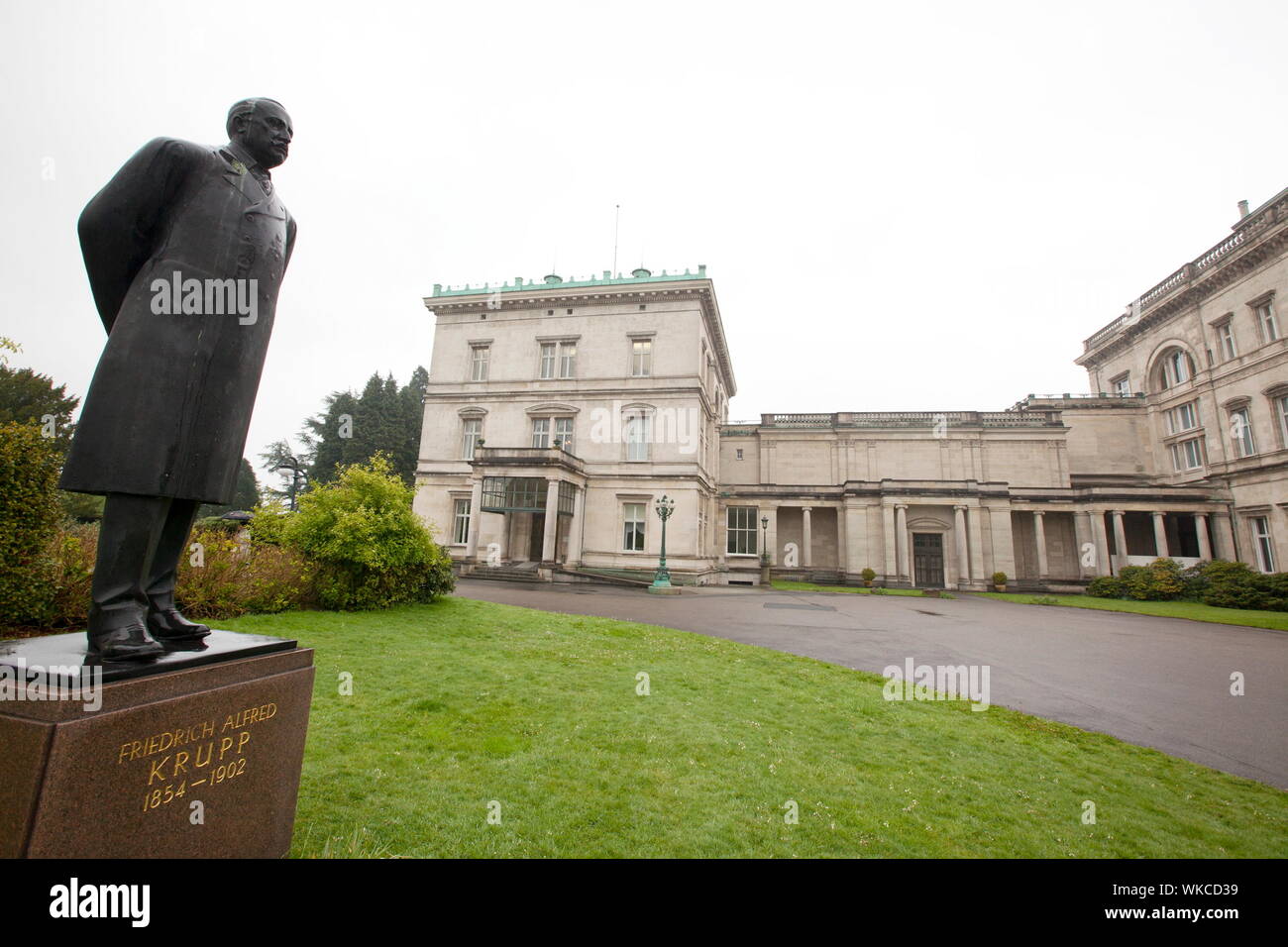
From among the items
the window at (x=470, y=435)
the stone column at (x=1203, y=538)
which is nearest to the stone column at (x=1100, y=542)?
the stone column at (x=1203, y=538)

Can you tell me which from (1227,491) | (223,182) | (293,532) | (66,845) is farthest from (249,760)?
(1227,491)

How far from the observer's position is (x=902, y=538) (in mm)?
33781

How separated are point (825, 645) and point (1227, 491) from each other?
35.1 metres

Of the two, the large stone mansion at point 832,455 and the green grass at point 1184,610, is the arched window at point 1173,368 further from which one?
the green grass at point 1184,610

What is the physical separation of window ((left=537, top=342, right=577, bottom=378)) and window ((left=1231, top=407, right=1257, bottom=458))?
36.8 m

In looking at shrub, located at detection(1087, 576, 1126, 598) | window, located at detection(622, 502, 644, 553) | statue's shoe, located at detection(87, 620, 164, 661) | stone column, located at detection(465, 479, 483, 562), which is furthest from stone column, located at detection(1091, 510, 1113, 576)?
statue's shoe, located at detection(87, 620, 164, 661)

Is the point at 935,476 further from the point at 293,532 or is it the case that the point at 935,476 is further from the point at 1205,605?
the point at 293,532

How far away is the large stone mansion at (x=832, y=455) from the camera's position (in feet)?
93.7

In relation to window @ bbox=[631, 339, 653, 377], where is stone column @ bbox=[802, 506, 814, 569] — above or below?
below

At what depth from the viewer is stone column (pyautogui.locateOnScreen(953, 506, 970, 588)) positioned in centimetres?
3291

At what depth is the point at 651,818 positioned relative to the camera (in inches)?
139

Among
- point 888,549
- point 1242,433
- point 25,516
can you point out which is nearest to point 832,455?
point 888,549

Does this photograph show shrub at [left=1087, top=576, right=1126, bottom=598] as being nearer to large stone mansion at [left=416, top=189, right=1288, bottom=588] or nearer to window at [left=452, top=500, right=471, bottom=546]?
large stone mansion at [left=416, top=189, right=1288, bottom=588]

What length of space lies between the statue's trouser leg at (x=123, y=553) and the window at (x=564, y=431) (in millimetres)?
28477
